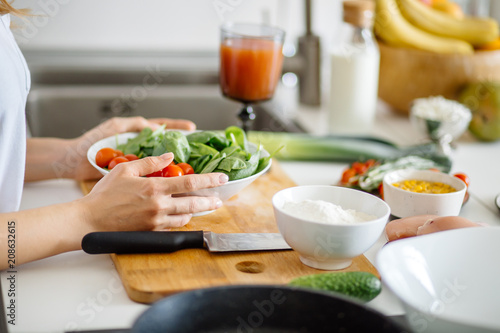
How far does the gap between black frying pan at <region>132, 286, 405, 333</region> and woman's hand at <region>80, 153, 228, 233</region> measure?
38cm

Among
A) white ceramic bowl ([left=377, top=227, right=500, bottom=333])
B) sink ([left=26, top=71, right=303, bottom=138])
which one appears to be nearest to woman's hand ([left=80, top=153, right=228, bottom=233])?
white ceramic bowl ([left=377, top=227, right=500, bottom=333])

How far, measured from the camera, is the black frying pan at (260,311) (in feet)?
2.28

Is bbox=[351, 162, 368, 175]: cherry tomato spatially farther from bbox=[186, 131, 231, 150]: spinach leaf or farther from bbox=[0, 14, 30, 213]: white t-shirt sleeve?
bbox=[0, 14, 30, 213]: white t-shirt sleeve

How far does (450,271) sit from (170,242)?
43 centimetres

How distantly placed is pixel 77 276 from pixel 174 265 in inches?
6.1

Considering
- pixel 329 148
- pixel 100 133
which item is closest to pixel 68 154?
pixel 100 133

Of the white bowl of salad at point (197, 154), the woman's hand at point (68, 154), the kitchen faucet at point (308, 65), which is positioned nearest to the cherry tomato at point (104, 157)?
the white bowl of salad at point (197, 154)

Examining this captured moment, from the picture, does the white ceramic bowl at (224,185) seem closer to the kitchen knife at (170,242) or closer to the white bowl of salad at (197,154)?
the white bowl of salad at (197,154)

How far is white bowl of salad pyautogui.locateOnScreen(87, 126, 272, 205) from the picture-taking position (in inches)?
46.8

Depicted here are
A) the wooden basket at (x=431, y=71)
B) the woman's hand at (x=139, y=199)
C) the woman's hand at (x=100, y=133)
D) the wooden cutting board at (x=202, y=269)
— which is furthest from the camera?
the wooden basket at (x=431, y=71)

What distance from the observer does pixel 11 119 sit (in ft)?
3.84

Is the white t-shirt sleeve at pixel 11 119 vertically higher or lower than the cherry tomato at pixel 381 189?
higher

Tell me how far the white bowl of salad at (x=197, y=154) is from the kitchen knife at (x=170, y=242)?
0.42 ft

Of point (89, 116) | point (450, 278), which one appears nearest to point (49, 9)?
point (89, 116)
